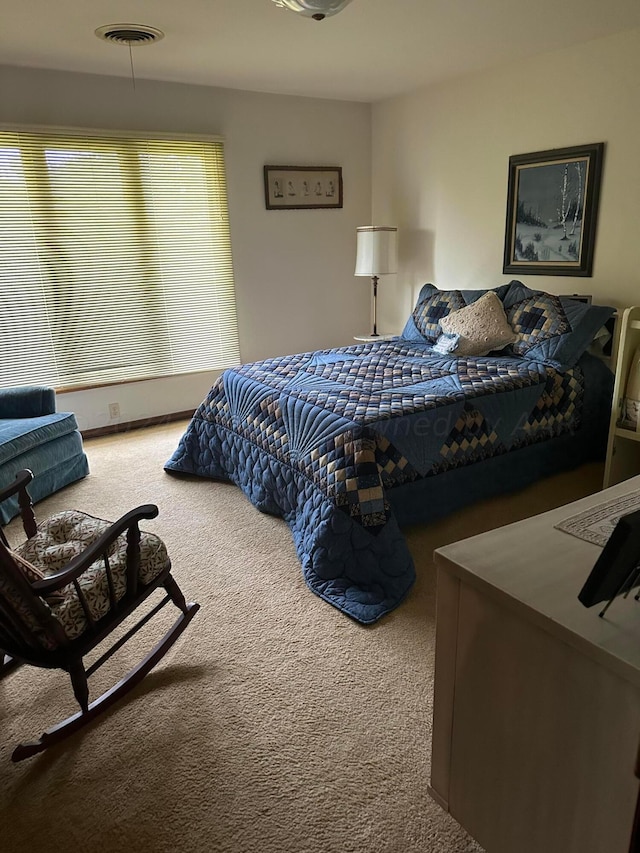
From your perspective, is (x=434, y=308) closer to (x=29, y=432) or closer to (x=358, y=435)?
(x=358, y=435)

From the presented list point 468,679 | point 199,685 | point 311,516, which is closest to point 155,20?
point 311,516

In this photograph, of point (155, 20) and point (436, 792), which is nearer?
point (436, 792)

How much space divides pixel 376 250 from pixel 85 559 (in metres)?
3.79

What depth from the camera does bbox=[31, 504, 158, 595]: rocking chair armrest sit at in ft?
5.05

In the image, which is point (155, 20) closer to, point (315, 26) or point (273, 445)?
point (315, 26)

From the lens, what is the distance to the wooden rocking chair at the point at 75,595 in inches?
62.0

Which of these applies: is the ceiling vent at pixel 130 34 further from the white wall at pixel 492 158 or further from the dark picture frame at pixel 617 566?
the dark picture frame at pixel 617 566

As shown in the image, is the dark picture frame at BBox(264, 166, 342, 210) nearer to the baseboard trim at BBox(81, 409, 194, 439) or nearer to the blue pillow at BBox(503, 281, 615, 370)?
the baseboard trim at BBox(81, 409, 194, 439)

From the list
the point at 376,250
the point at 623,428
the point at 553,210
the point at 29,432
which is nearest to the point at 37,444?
the point at 29,432

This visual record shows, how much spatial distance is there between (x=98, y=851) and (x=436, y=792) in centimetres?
82

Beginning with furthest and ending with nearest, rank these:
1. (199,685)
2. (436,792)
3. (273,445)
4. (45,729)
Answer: (273,445)
(199,685)
(45,729)
(436,792)

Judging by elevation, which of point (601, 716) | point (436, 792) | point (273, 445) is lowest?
point (436, 792)

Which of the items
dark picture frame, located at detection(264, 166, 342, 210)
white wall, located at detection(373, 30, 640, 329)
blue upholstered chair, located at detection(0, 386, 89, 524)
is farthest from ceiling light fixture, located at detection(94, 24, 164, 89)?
white wall, located at detection(373, 30, 640, 329)

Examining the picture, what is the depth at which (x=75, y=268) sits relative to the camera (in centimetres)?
420
